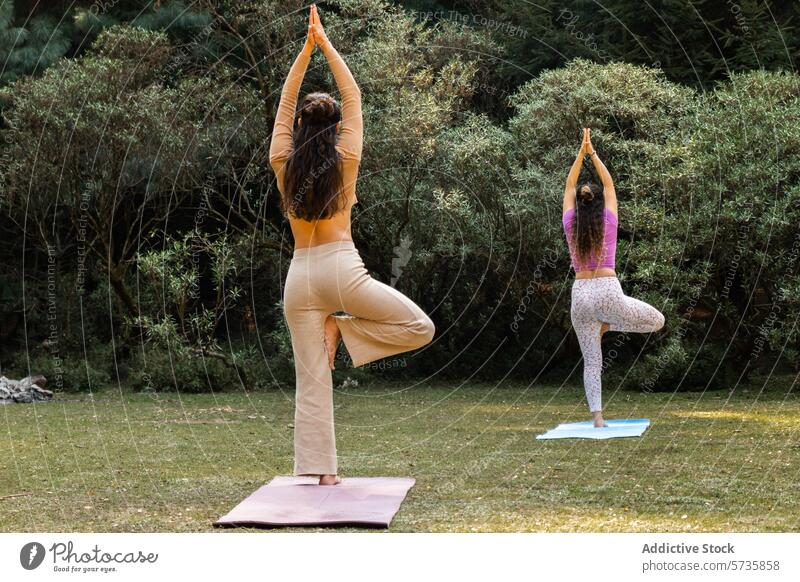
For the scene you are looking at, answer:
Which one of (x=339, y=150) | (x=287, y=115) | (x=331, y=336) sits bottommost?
(x=331, y=336)

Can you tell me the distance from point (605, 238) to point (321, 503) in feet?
16.4

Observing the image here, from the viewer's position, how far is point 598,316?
11336mm

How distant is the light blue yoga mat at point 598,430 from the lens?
1073 centimetres

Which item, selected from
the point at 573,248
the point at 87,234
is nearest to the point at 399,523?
the point at 573,248

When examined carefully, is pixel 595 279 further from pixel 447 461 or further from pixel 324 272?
pixel 324 272

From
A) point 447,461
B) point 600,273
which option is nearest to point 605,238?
point 600,273

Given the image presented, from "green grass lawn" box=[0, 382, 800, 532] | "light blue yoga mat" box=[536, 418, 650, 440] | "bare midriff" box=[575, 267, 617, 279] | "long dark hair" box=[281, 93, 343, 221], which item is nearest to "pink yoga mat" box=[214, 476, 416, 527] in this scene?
"green grass lawn" box=[0, 382, 800, 532]

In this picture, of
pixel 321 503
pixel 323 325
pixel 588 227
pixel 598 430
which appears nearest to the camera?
pixel 321 503

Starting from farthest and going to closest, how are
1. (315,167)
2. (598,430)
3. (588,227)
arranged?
(588,227) → (598,430) → (315,167)

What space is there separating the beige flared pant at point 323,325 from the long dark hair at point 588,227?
12.3 feet

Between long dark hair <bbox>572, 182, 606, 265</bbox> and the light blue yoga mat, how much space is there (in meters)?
1.68

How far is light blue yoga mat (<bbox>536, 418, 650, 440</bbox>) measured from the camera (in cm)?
1073

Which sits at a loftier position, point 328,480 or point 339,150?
point 339,150

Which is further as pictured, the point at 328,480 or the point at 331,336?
the point at 331,336
